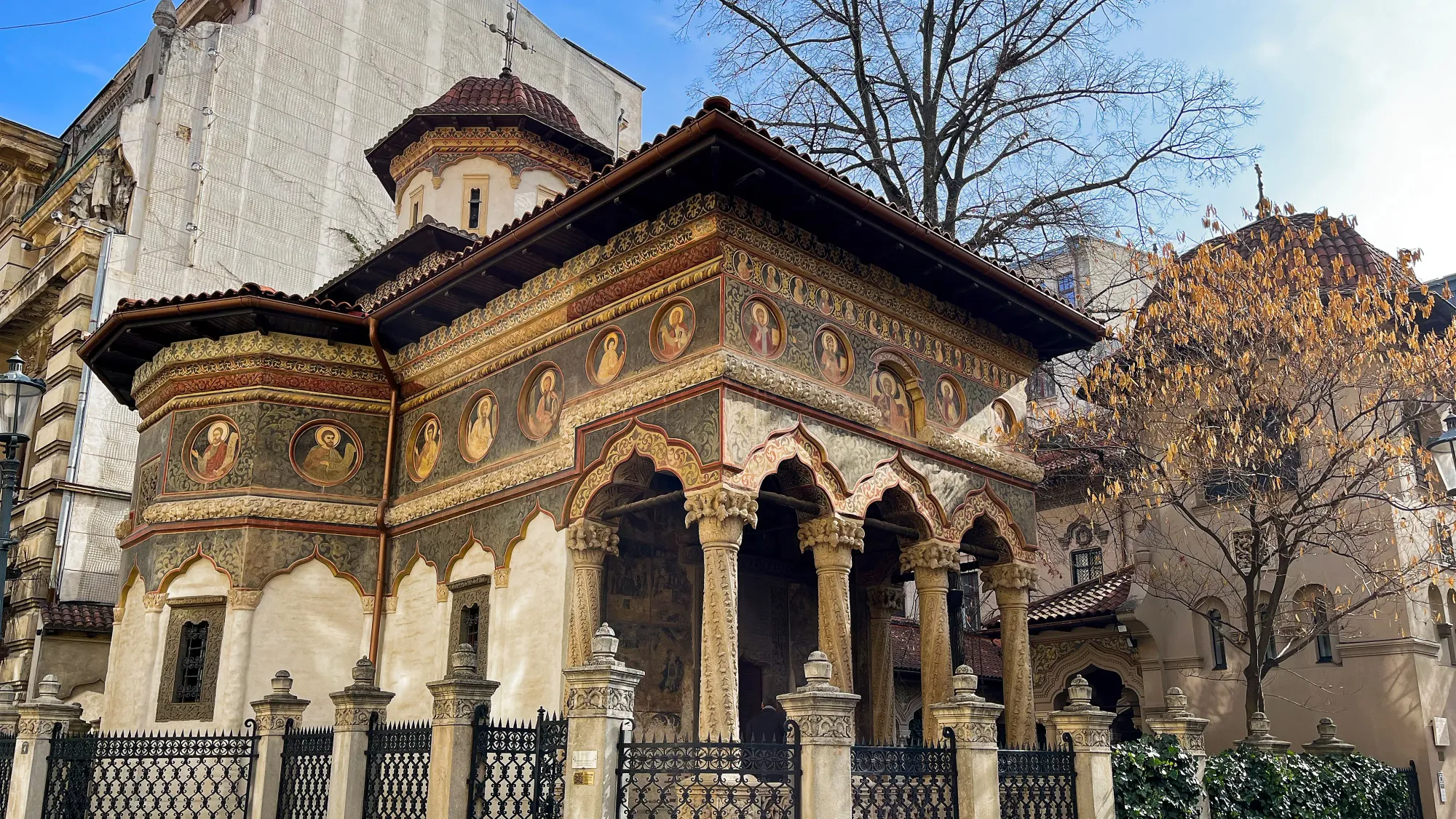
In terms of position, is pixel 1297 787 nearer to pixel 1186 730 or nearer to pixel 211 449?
pixel 1186 730

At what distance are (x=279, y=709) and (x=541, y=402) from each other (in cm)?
388

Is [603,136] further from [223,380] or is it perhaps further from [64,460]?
[223,380]

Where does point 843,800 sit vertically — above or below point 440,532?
below

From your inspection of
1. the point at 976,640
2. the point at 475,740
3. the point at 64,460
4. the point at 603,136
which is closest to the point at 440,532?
the point at 475,740

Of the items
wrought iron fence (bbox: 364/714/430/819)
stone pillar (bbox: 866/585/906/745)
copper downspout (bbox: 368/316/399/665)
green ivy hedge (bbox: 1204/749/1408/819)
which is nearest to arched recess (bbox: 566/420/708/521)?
wrought iron fence (bbox: 364/714/430/819)

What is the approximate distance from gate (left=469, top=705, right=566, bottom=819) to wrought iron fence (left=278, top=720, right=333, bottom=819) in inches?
68.4

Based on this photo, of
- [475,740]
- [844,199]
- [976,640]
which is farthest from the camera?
[976,640]

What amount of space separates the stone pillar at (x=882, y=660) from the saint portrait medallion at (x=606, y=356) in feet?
16.8

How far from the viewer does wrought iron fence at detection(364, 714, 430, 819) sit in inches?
335

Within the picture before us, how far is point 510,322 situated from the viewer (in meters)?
12.8

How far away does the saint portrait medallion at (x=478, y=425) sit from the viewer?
12.8 meters

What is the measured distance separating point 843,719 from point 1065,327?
296 inches

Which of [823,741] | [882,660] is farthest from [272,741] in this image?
[882,660]

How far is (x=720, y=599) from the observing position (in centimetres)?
964
